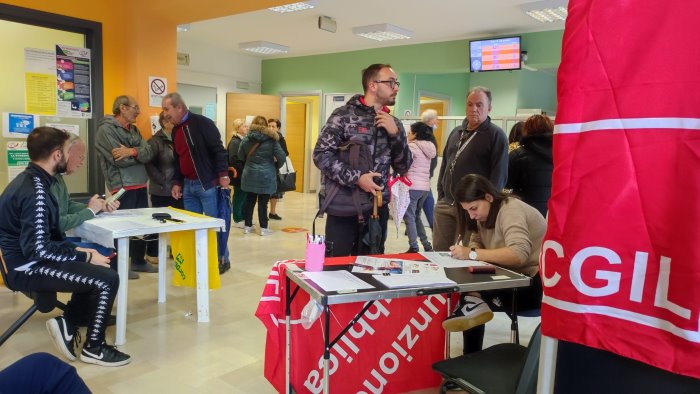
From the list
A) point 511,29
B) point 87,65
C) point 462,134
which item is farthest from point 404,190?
point 511,29

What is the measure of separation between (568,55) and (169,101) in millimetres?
3440

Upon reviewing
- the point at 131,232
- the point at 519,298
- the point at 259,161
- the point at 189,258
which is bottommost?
the point at 189,258

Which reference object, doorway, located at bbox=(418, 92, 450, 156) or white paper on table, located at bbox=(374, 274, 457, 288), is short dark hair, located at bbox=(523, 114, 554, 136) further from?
doorway, located at bbox=(418, 92, 450, 156)

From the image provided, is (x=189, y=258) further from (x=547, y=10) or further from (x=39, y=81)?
(x=547, y=10)

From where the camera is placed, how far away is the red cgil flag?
754 millimetres

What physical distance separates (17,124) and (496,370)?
387 cm

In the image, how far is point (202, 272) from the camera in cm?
312

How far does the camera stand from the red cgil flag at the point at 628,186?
754 mm

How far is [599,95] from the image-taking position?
85 centimetres

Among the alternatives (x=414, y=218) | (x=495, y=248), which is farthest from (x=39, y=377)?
(x=414, y=218)

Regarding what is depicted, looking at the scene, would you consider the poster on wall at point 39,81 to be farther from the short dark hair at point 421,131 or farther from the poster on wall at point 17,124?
the short dark hair at point 421,131

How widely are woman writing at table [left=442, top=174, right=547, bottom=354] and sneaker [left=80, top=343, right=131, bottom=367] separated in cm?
163

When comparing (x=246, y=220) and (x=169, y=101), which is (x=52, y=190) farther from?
(x=246, y=220)

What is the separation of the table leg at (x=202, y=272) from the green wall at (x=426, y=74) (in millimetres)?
5735
